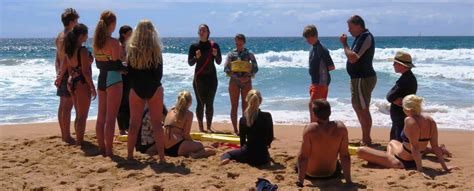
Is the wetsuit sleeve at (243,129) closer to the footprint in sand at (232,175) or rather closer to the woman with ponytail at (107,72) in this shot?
the footprint in sand at (232,175)

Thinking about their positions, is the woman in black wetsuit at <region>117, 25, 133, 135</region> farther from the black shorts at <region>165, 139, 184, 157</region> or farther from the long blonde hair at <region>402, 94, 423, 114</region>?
the long blonde hair at <region>402, 94, 423, 114</region>

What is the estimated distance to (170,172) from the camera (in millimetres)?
5137

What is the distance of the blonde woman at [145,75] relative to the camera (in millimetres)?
5062

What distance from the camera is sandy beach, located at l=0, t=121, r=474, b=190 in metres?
4.70

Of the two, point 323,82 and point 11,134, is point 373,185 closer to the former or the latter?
point 323,82

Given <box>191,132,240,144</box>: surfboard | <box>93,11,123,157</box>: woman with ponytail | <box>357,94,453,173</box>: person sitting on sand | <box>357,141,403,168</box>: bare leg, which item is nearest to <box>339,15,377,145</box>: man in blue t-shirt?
<box>357,141,403,168</box>: bare leg

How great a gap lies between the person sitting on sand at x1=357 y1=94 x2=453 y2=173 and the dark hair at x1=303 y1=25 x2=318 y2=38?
65.5 inches

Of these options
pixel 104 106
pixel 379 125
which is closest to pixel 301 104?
pixel 379 125

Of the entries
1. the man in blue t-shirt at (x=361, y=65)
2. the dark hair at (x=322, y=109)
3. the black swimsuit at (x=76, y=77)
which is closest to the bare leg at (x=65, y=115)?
the black swimsuit at (x=76, y=77)

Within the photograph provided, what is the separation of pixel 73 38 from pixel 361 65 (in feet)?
11.1

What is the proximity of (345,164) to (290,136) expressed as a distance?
3.00m

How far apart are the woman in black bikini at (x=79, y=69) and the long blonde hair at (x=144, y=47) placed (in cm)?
91

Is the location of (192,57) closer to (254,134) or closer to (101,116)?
(101,116)

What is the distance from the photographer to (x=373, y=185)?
4680 mm
